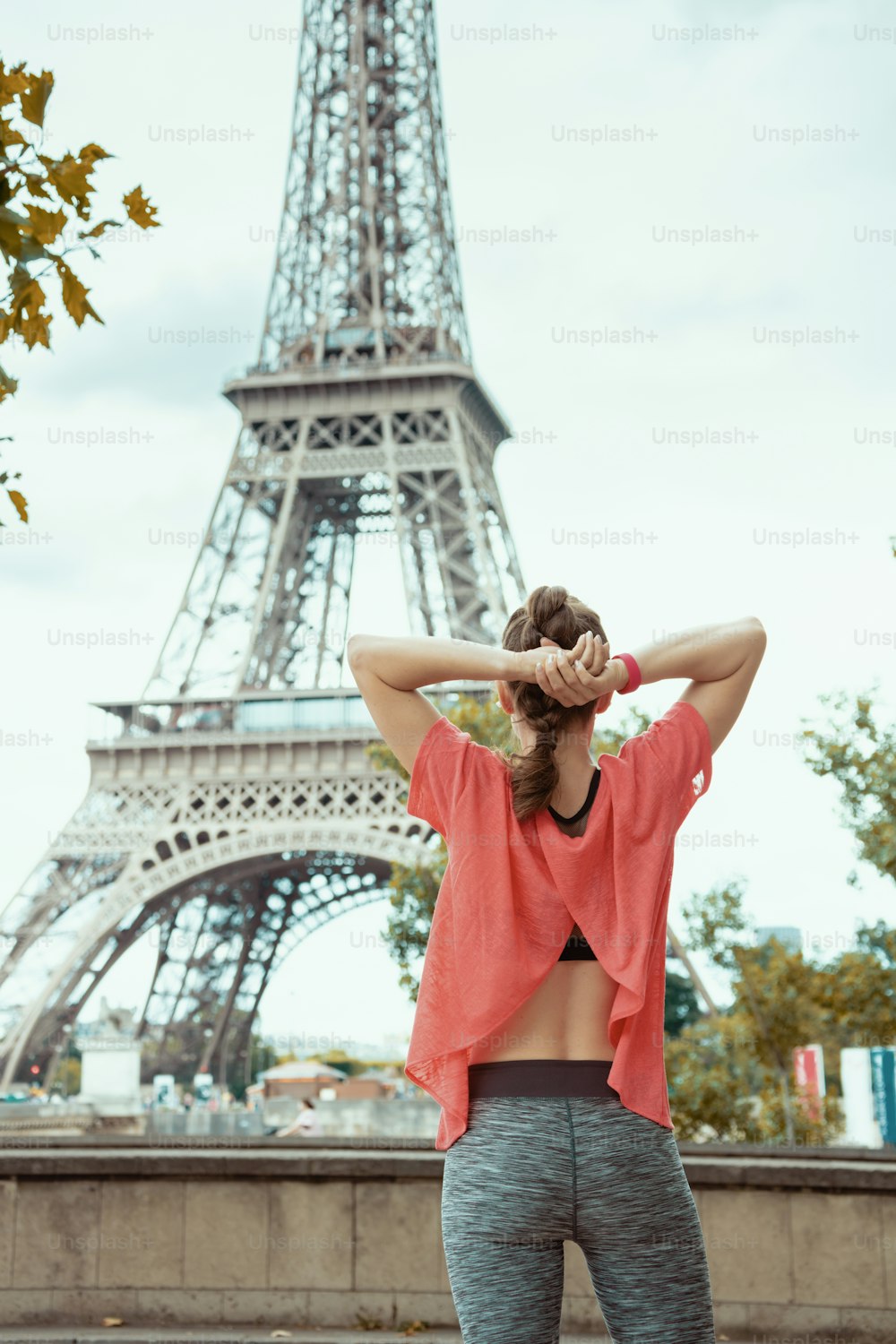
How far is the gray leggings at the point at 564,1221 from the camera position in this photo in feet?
8.27

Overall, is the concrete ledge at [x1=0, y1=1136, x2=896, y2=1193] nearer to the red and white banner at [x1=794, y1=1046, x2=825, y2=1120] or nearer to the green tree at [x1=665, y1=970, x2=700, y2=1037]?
the red and white banner at [x1=794, y1=1046, x2=825, y2=1120]

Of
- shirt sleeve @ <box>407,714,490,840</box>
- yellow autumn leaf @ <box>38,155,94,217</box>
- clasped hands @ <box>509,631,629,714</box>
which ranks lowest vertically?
shirt sleeve @ <box>407,714,490,840</box>

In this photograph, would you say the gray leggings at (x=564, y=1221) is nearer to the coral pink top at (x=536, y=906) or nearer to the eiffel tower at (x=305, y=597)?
the coral pink top at (x=536, y=906)

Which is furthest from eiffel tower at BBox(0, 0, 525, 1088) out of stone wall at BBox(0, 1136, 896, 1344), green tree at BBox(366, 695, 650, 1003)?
stone wall at BBox(0, 1136, 896, 1344)

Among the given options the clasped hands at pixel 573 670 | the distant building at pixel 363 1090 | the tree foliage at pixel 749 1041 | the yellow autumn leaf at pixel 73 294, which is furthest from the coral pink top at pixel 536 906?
the distant building at pixel 363 1090

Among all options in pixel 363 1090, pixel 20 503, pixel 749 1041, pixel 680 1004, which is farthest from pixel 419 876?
pixel 680 1004

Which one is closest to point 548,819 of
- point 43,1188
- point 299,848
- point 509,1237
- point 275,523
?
point 509,1237

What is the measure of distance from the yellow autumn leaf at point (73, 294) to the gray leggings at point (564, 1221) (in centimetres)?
270

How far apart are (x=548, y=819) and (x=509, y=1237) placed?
732 mm

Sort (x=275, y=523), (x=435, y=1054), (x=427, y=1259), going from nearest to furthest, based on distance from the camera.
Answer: (x=435, y=1054), (x=427, y=1259), (x=275, y=523)

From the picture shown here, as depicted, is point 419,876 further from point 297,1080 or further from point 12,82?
point 12,82

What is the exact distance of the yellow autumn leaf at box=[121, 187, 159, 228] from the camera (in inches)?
170

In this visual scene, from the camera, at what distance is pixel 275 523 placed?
1524 inches

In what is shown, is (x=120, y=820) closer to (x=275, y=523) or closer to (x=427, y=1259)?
(x=275, y=523)
